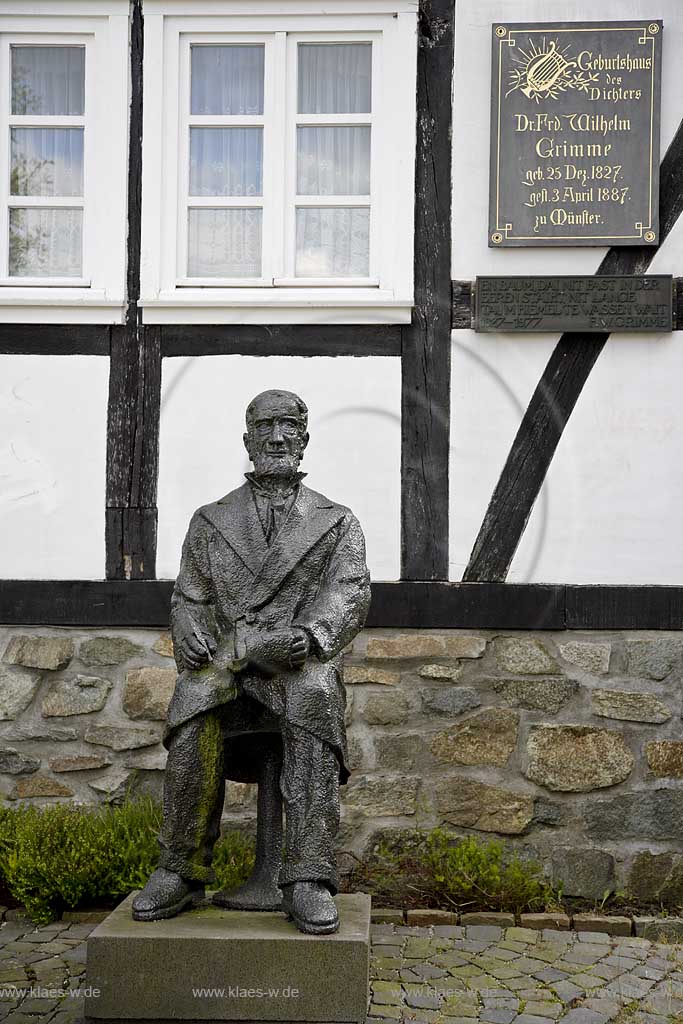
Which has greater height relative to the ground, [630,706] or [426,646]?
[426,646]

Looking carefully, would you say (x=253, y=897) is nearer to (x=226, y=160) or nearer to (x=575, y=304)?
(x=575, y=304)

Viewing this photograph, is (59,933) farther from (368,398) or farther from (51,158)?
(51,158)

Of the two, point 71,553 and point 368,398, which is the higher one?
point 368,398

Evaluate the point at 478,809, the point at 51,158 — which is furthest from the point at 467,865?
the point at 51,158

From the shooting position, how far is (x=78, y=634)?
212 inches

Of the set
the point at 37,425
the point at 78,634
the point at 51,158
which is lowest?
the point at 78,634

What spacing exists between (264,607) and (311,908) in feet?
3.09

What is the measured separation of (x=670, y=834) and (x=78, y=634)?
280 centimetres

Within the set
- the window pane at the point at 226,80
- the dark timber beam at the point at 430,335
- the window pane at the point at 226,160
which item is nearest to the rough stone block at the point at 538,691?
the dark timber beam at the point at 430,335

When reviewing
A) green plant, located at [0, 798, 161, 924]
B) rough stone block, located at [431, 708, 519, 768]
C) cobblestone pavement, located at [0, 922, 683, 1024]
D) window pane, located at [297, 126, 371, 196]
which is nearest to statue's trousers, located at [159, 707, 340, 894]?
cobblestone pavement, located at [0, 922, 683, 1024]

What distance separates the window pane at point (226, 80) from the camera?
554 centimetres

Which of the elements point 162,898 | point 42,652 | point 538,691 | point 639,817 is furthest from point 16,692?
point 639,817

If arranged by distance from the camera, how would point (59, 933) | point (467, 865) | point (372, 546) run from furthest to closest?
point (372, 546) < point (467, 865) < point (59, 933)

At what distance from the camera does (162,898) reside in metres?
3.65
